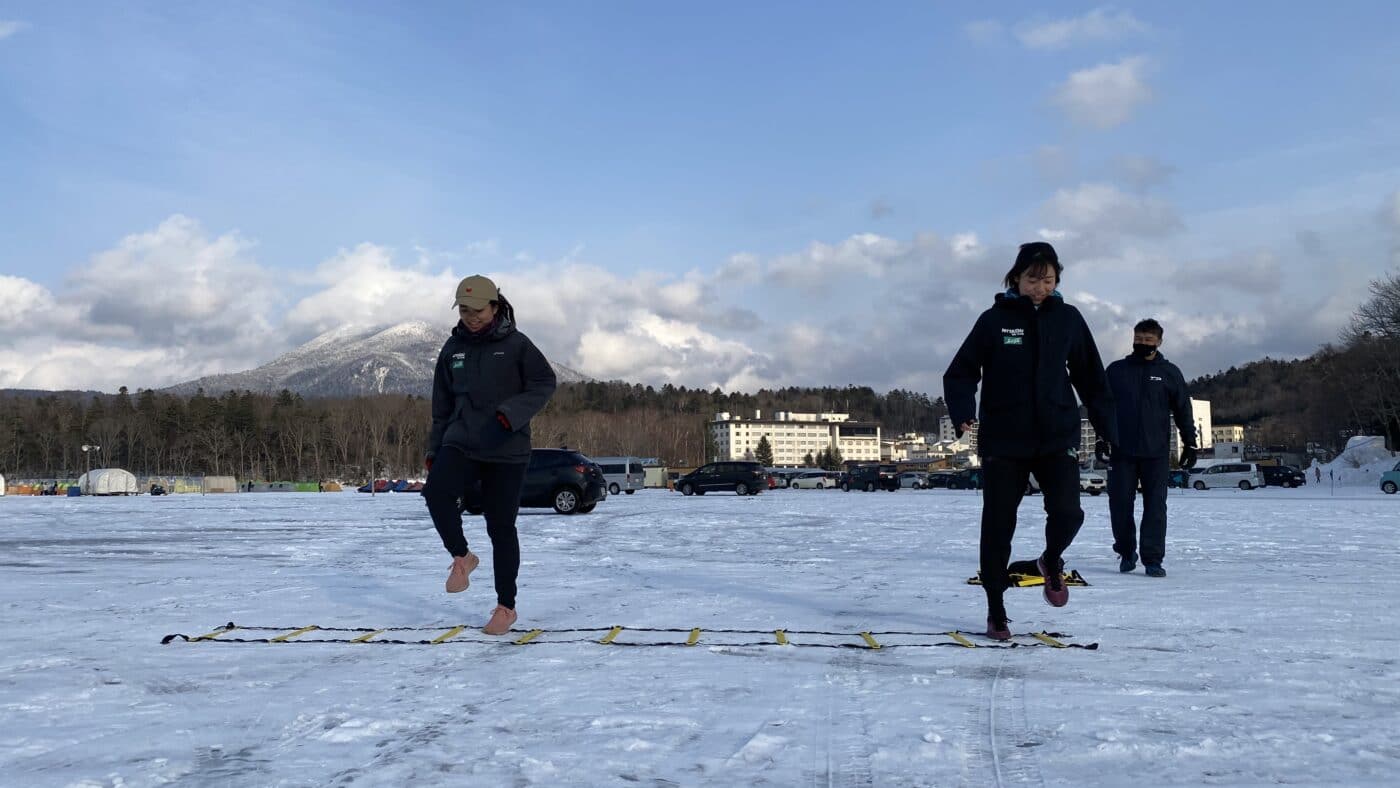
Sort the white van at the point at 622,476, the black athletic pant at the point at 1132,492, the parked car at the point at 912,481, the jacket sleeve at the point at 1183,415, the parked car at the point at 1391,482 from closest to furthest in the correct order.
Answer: the jacket sleeve at the point at 1183,415 → the black athletic pant at the point at 1132,492 → the parked car at the point at 1391,482 → the white van at the point at 622,476 → the parked car at the point at 912,481

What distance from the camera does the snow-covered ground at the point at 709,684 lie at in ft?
8.07

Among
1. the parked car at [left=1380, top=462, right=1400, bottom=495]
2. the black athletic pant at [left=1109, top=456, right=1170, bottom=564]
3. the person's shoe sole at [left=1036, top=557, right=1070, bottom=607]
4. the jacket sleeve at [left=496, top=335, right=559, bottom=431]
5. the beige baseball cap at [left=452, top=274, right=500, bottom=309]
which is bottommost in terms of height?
the parked car at [left=1380, top=462, right=1400, bottom=495]

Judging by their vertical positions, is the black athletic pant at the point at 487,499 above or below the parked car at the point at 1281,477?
above

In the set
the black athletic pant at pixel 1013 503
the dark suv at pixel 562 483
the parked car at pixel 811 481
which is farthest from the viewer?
the parked car at pixel 811 481

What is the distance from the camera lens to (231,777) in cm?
238

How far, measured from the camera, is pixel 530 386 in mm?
4922

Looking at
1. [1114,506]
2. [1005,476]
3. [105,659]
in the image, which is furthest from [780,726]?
[1114,506]

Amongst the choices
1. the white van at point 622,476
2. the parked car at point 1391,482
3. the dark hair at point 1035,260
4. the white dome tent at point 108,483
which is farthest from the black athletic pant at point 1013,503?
the white dome tent at point 108,483

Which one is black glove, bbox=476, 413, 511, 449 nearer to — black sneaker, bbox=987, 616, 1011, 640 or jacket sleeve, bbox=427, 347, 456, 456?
jacket sleeve, bbox=427, 347, 456, 456

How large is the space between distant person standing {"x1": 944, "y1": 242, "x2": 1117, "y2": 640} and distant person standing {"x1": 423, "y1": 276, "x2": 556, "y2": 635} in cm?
194

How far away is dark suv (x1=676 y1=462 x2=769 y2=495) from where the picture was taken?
39.0 meters

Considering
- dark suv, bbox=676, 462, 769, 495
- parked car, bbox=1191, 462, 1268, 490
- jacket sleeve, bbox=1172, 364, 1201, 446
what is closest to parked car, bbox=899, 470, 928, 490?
parked car, bbox=1191, 462, 1268, 490

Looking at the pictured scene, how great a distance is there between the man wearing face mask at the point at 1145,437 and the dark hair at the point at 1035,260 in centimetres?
293

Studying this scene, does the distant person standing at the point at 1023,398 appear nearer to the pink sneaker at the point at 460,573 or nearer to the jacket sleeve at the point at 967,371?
the jacket sleeve at the point at 967,371
